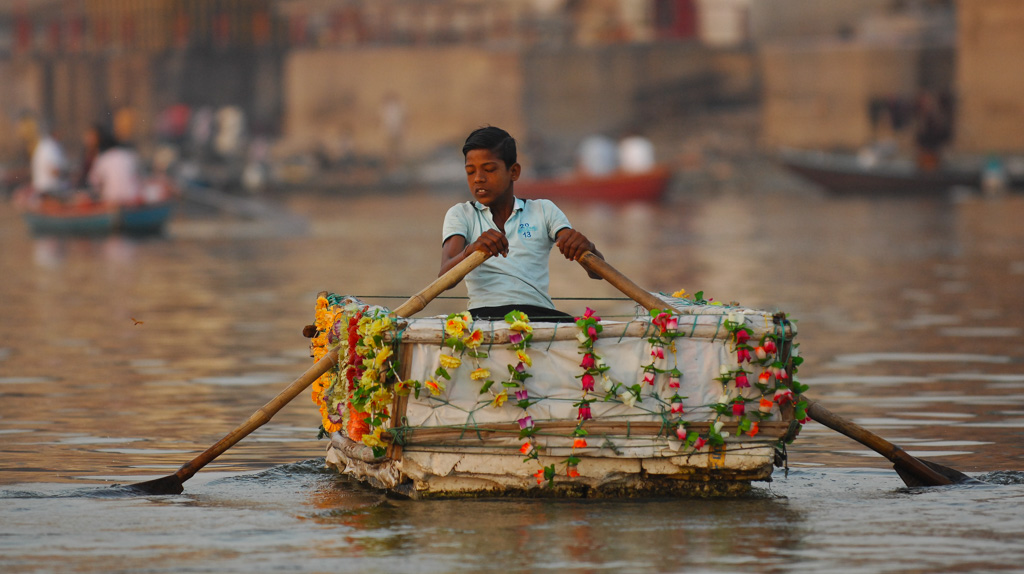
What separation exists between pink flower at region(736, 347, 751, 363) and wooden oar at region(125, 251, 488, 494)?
106 centimetres

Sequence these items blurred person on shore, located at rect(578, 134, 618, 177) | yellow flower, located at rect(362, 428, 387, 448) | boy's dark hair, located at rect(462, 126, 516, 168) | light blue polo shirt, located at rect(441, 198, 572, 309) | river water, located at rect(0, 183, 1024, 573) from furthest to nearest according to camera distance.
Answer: blurred person on shore, located at rect(578, 134, 618, 177) < light blue polo shirt, located at rect(441, 198, 572, 309) < boy's dark hair, located at rect(462, 126, 516, 168) < yellow flower, located at rect(362, 428, 387, 448) < river water, located at rect(0, 183, 1024, 573)

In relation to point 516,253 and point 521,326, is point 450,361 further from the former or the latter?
point 516,253

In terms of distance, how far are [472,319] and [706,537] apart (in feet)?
4.24

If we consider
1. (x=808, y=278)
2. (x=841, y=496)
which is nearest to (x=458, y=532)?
(x=841, y=496)

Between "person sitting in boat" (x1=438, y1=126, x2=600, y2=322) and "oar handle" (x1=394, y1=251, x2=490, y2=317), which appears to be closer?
"oar handle" (x1=394, y1=251, x2=490, y2=317)

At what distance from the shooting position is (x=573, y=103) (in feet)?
178

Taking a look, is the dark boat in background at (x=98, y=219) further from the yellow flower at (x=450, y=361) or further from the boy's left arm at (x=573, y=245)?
the yellow flower at (x=450, y=361)

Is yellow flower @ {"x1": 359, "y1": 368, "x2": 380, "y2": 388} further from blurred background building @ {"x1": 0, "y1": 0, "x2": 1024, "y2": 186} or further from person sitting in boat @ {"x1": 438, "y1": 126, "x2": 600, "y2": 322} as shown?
blurred background building @ {"x1": 0, "y1": 0, "x2": 1024, "y2": 186}

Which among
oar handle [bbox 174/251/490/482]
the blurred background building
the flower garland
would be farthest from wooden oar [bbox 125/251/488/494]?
the blurred background building

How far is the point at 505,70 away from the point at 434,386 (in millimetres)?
47227

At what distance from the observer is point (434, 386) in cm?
757

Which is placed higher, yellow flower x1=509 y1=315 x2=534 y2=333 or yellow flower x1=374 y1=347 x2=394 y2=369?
yellow flower x1=509 y1=315 x2=534 y2=333

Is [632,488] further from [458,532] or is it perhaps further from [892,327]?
[892,327]

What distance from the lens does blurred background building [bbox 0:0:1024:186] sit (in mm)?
48938
